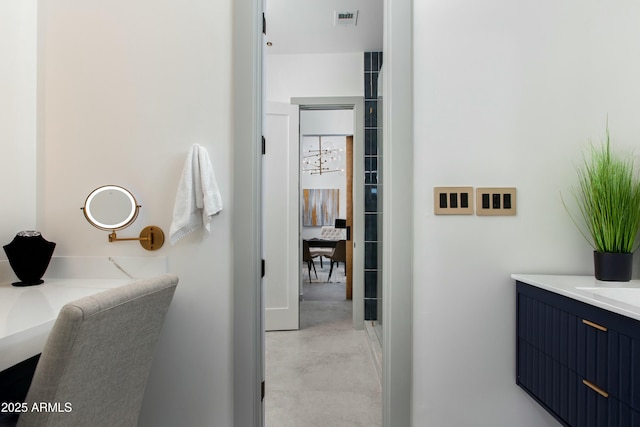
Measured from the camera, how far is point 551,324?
119 cm

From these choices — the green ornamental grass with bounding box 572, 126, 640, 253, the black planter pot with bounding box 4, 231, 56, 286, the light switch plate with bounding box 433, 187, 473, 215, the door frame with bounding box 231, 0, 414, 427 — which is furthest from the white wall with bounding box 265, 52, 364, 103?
the black planter pot with bounding box 4, 231, 56, 286

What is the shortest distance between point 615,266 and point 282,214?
99.8 inches

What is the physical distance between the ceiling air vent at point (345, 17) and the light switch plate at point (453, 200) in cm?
205

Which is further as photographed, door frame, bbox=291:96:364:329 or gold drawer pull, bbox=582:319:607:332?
door frame, bbox=291:96:364:329

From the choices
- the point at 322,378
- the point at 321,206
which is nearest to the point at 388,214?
the point at 322,378

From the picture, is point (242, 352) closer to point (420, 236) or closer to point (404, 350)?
point (404, 350)

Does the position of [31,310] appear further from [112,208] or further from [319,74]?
[319,74]

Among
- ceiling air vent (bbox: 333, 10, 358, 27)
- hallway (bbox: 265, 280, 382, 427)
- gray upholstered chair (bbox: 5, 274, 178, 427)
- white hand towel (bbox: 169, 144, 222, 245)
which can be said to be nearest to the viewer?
gray upholstered chair (bbox: 5, 274, 178, 427)

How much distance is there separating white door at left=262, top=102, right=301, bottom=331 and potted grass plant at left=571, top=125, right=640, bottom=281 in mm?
2409

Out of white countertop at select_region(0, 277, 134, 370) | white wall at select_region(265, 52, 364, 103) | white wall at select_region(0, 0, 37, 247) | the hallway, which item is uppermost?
white wall at select_region(265, 52, 364, 103)

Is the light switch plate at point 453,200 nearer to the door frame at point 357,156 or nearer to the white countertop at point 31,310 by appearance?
the white countertop at point 31,310

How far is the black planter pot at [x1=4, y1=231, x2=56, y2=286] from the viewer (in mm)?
1266

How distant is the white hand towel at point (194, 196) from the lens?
4.38 ft

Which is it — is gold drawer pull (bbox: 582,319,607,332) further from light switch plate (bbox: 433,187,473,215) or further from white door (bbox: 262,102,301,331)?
white door (bbox: 262,102,301,331)
